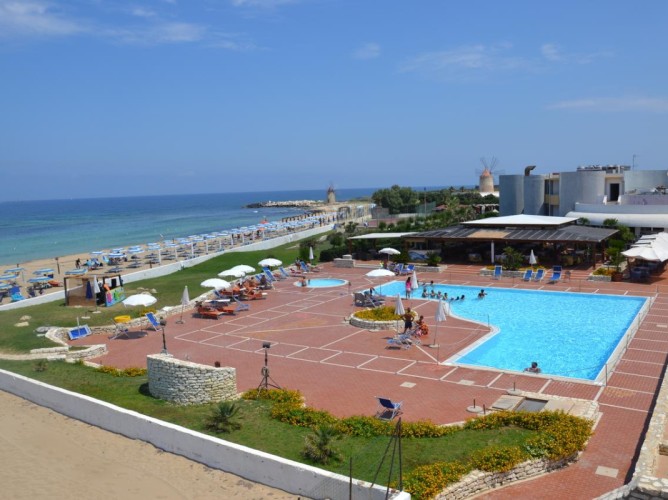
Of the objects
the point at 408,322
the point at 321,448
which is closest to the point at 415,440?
the point at 321,448

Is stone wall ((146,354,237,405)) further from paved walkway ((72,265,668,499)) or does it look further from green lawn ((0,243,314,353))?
green lawn ((0,243,314,353))

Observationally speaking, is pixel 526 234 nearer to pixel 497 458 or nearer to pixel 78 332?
pixel 78 332

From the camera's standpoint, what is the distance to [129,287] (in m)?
31.3

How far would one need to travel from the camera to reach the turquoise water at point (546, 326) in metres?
17.4

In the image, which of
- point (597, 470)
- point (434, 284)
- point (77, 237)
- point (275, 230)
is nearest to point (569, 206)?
point (434, 284)

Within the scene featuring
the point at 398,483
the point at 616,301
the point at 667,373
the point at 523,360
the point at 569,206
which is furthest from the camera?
the point at 569,206

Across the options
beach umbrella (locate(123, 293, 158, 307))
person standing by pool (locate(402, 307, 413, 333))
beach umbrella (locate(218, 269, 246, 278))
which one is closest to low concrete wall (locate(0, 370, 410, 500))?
beach umbrella (locate(123, 293, 158, 307))

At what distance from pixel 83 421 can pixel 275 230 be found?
49868 millimetres

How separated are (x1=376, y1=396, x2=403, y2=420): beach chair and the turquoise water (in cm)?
495

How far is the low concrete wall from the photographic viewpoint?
31.8 feet

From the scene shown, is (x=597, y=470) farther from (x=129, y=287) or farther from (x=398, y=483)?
(x=129, y=287)

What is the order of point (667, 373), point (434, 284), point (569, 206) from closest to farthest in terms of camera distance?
point (667, 373) < point (434, 284) < point (569, 206)

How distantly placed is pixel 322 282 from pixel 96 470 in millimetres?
21361

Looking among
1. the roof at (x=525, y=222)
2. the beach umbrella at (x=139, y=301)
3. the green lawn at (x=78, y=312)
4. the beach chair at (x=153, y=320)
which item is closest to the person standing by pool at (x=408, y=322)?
the beach umbrella at (x=139, y=301)
